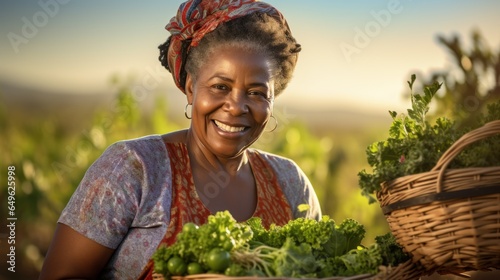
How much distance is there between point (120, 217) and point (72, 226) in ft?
0.71

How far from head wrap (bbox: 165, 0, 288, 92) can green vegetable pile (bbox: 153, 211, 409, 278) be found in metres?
1.11

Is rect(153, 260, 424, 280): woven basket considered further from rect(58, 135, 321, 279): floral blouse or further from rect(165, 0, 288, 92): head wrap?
rect(165, 0, 288, 92): head wrap

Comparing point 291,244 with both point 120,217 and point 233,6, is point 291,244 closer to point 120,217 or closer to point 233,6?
point 120,217

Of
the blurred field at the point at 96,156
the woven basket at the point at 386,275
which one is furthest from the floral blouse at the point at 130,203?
the blurred field at the point at 96,156

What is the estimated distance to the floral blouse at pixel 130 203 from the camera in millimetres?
3281

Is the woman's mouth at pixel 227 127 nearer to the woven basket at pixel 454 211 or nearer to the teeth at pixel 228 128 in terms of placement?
the teeth at pixel 228 128

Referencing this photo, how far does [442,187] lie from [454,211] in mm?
96

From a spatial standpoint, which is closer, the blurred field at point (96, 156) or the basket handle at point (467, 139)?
the basket handle at point (467, 139)

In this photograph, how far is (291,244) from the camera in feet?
8.85

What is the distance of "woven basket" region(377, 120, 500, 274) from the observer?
261cm

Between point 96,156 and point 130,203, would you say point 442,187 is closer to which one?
point 130,203

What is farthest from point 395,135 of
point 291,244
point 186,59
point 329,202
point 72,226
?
point 329,202

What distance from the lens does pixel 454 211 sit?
2650mm

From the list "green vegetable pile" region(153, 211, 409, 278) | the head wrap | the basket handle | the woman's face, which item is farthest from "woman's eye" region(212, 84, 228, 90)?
the basket handle
